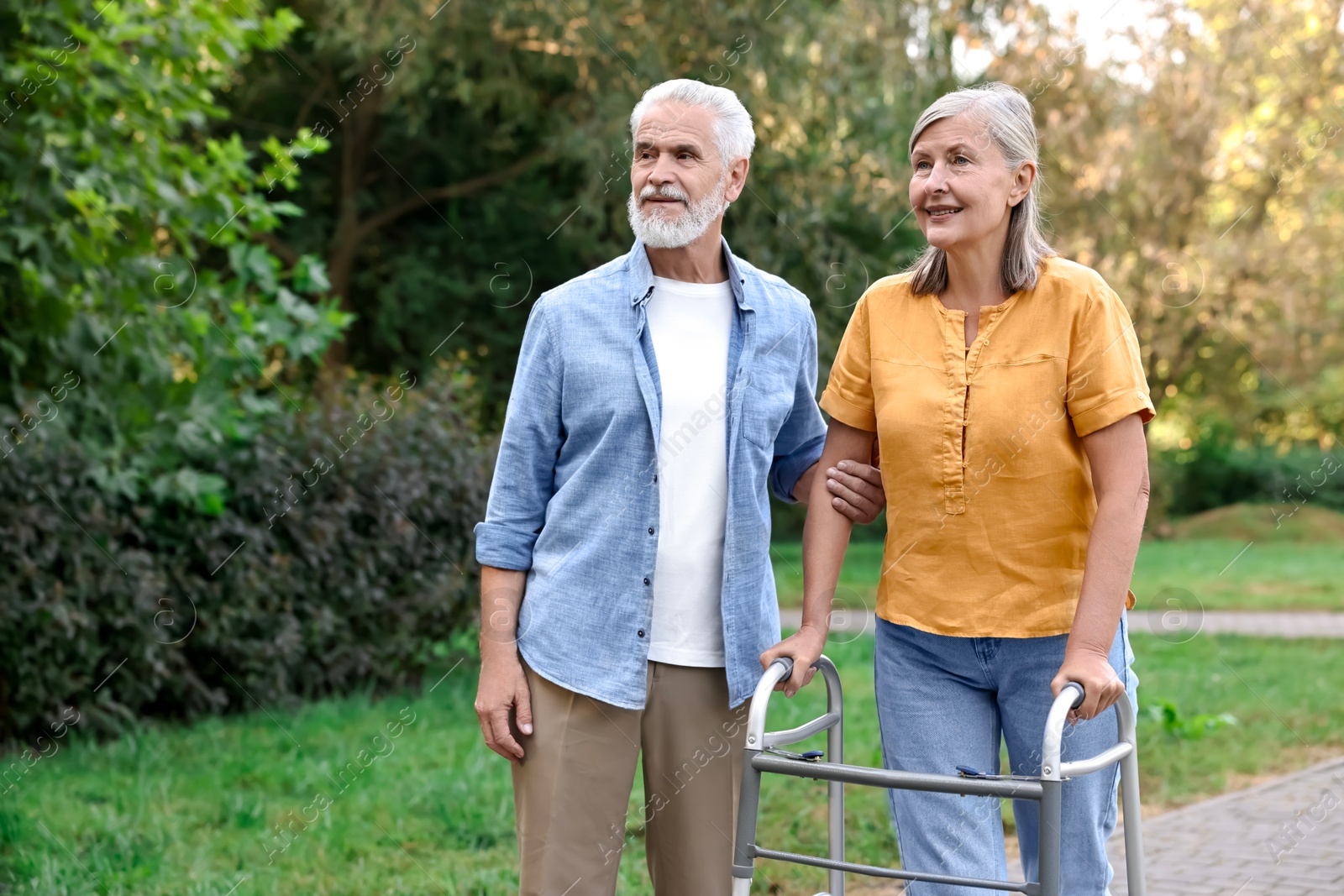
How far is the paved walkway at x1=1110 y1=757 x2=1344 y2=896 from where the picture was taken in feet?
15.7

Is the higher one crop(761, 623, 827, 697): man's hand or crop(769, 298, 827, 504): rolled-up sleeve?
crop(769, 298, 827, 504): rolled-up sleeve

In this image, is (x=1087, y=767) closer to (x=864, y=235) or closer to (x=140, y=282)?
(x=140, y=282)

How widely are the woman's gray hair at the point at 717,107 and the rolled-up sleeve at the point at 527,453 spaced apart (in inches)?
19.1

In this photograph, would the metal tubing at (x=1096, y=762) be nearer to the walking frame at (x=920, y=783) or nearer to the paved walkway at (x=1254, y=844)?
the walking frame at (x=920, y=783)

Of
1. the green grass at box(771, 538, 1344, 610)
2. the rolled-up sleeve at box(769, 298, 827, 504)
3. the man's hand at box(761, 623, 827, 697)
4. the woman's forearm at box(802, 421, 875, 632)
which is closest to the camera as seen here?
the man's hand at box(761, 623, 827, 697)

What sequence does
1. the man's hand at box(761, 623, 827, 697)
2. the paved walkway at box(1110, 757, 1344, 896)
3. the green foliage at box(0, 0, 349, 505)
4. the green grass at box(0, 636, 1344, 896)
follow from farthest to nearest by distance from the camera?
the green foliage at box(0, 0, 349, 505)
the paved walkway at box(1110, 757, 1344, 896)
the green grass at box(0, 636, 1344, 896)
the man's hand at box(761, 623, 827, 697)

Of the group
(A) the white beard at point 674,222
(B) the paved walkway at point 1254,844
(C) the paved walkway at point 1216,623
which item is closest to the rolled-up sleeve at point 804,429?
(A) the white beard at point 674,222

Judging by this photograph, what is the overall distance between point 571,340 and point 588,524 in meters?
0.39

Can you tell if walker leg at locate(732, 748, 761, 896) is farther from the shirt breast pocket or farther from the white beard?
the white beard

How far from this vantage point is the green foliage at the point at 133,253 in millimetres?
6238

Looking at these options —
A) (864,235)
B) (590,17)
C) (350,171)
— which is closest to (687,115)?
(590,17)

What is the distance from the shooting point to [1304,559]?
19.1m

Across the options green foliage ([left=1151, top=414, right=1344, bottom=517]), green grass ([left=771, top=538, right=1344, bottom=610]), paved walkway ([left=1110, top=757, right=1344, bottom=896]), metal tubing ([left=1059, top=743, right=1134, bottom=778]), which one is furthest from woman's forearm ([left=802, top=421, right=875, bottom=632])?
green foliage ([left=1151, top=414, right=1344, bottom=517])

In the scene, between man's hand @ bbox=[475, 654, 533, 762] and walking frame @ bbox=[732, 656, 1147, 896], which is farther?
man's hand @ bbox=[475, 654, 533, 762]
